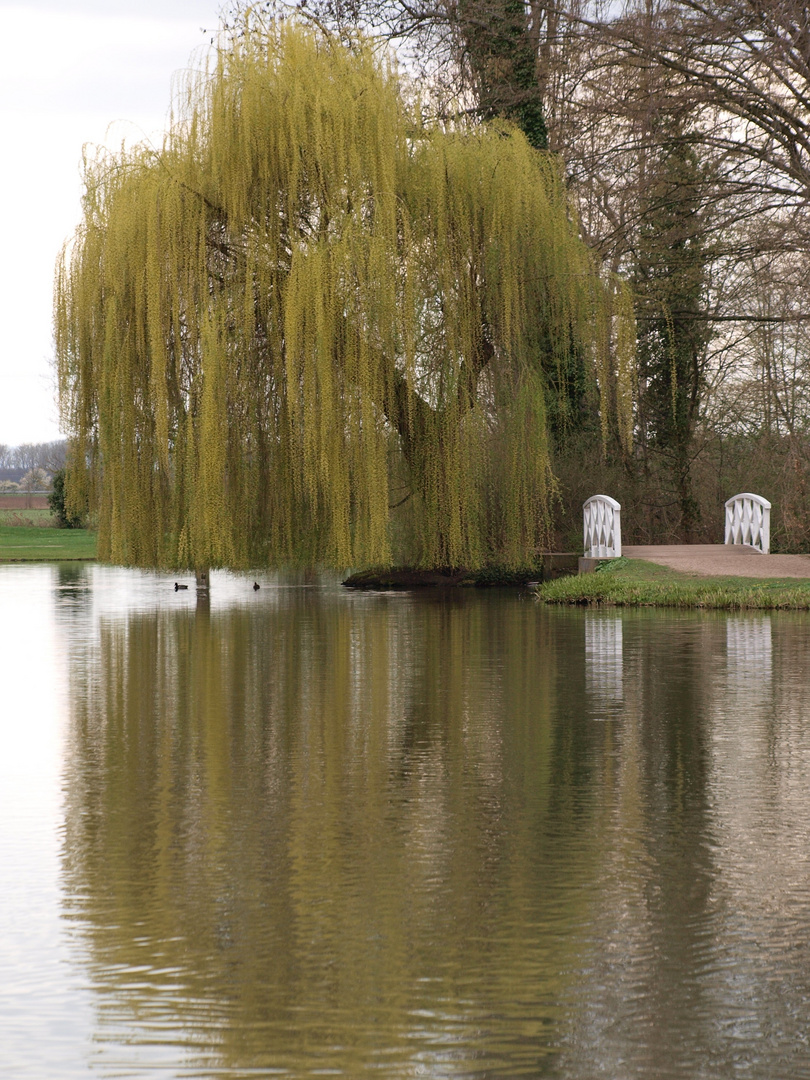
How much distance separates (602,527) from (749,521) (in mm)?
3967

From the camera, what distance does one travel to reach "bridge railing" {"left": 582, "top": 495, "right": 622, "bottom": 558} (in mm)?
25073

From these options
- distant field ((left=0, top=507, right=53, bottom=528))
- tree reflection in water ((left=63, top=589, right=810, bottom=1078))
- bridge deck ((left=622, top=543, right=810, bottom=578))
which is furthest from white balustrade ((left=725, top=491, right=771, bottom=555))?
distant field ((left=0, top=507, right=53, bottom=528))

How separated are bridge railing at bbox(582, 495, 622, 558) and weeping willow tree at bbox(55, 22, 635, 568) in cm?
362

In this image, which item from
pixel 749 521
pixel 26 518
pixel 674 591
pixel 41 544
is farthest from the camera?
pixel 26 518

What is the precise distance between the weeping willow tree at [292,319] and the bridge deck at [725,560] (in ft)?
12.8

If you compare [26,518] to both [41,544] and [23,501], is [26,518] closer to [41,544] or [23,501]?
[41,544]

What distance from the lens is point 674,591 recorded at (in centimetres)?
2092

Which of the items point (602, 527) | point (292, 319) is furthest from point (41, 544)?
point (292, 319)

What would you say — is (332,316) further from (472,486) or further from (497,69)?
(497,69)

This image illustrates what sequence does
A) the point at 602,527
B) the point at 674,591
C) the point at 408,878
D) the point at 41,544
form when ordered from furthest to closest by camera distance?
the point at 41,544, the point at 602,527, the point at 674,591, the point at 408,878

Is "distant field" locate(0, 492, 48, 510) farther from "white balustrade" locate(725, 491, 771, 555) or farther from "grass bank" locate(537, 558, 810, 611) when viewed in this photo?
"grass bank" locate(537, 558, 810, 611)

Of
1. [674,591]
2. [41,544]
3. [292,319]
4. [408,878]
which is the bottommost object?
[408,878]

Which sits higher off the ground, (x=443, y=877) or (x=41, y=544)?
(x=41, y=544)

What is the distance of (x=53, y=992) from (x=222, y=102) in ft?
59.3
